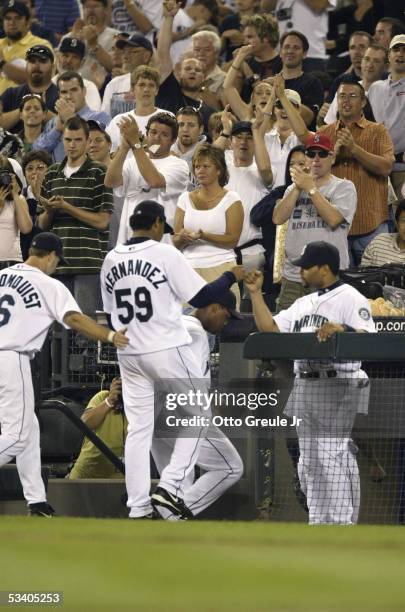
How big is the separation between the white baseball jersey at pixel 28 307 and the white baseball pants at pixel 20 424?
0.35 ft

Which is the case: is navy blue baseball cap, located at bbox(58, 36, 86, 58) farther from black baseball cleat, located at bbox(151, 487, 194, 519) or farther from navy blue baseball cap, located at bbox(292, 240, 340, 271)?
black baseball cleat, located at bbox(151, 487, 194, 519)

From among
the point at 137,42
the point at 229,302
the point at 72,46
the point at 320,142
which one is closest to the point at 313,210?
the point at 320,142

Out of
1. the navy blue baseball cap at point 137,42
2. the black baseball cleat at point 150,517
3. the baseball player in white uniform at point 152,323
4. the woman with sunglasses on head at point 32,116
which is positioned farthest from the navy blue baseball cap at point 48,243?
the navy blue baseball cap at point 137,42

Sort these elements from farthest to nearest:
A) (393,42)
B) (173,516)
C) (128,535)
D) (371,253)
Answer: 1. (393,42)
2. (371,253)
3. (173,516)
4. (128,535)

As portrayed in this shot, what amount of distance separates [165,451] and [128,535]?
6.67 feet

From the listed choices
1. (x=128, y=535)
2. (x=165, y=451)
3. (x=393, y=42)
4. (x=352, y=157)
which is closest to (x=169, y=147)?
(x=352, y=157)

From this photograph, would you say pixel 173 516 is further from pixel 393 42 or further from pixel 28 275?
pixel 393 42

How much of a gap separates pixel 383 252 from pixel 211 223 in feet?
4.77

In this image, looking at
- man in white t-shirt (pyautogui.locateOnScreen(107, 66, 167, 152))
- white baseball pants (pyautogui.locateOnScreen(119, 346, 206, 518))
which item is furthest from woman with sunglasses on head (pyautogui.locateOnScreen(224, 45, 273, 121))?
white baseball pants (pyautogui.locateOnScreen(119, 346, 206, 518))

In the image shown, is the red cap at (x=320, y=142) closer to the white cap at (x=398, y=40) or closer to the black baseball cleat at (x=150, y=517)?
the white cap at (x=398, y=40)

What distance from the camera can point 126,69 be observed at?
15477 mm

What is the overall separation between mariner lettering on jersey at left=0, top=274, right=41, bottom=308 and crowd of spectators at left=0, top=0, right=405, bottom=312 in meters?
1.97

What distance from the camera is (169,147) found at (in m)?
12.9

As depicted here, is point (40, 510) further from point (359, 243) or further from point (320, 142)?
point (359, 243)
